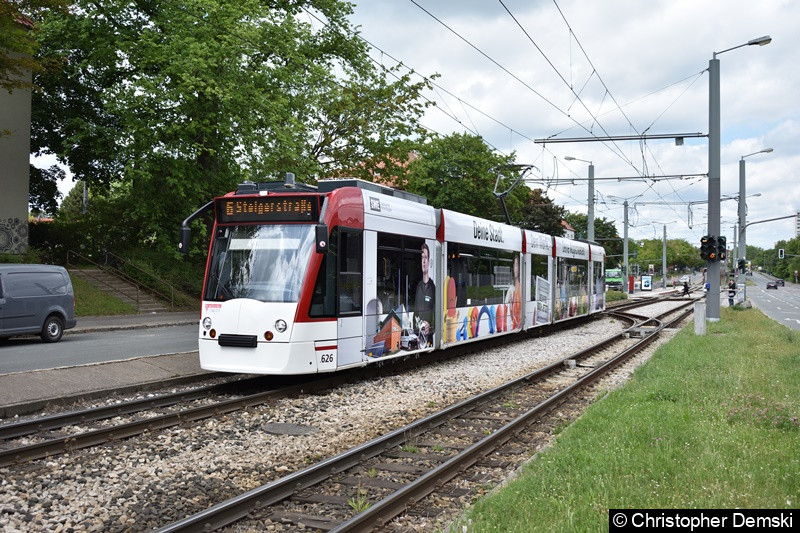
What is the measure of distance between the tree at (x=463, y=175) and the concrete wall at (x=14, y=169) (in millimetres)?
21170

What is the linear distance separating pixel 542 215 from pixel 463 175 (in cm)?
1838

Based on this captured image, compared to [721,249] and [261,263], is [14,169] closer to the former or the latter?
[261,263]

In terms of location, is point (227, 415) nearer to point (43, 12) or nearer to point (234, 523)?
point (234, 523)

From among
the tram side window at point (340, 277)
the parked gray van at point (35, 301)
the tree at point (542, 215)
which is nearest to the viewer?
the tram side window at point (340, 277)

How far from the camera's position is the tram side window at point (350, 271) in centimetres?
1134

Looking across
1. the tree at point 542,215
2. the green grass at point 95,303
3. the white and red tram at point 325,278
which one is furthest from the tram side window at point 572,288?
the tree at point 542,215

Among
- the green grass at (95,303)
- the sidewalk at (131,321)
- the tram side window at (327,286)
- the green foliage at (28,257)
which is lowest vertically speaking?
the sidewalk at (131,321)

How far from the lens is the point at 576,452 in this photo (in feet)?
22.1

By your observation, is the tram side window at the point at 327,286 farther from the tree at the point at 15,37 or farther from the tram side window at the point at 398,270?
the tree at the point at 15,37

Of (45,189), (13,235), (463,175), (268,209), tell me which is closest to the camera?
(268,209)

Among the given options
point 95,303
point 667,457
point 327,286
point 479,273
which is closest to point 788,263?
point 479,273

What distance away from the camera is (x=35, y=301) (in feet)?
56.9

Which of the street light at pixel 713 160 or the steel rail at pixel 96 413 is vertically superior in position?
the street light at pixel 713 160

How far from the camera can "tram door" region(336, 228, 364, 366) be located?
1129 centimetres
